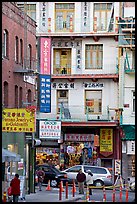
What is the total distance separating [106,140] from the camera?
54.4 metres

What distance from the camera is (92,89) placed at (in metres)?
55.8

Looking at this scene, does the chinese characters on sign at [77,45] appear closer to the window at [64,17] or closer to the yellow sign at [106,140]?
the window at [64,17]

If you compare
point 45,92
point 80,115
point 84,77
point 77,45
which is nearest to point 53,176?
point 45,92

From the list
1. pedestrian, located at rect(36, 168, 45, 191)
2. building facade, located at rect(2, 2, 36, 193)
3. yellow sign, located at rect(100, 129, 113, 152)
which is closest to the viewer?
building facade, located at rect(2, 2, 36, 193)

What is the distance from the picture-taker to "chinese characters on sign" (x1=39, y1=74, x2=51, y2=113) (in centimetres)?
4075

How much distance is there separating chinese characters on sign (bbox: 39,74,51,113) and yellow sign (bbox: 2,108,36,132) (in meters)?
9.10

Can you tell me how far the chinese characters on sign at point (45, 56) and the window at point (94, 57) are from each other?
13376 millimetres

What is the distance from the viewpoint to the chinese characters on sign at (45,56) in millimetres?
41031

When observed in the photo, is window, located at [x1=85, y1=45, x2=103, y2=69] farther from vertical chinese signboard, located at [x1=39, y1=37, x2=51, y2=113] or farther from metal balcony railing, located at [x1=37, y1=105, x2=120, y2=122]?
vertical chinese signboard, located at [x1=39, y1=37, x2=51, y2=113]

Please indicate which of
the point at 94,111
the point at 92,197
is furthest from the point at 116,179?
the point at 92,197

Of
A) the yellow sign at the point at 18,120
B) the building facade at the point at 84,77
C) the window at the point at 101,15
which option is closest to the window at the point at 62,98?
the building facade at the point at 84,77

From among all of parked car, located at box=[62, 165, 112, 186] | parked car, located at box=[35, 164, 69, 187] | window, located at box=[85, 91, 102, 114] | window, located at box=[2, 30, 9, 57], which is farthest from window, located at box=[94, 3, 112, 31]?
window, located at box=[2, 30, 9, 57]

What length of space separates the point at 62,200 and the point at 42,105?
337 inches

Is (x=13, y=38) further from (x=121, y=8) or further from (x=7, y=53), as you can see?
(x=121, y=8)
